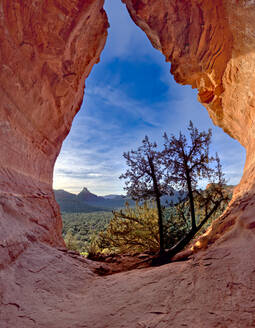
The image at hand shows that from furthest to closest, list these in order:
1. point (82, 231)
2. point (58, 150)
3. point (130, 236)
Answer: point (82, 231), point (130, 236), point (58, 150)

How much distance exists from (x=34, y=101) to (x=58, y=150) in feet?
9.01

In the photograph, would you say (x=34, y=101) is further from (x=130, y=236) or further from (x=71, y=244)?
(x=71, y=244)

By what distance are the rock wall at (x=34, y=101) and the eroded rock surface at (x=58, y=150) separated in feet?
0.12

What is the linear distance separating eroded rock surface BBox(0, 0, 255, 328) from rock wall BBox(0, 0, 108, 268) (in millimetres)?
35

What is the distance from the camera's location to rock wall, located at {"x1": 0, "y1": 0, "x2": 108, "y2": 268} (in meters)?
3.93

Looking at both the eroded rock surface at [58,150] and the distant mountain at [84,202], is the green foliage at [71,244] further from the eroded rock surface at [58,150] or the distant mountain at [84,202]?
the eroded rock surface at [58,150]

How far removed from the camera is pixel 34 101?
5652mm

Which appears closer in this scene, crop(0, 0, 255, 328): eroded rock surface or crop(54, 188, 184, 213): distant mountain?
crop(0, 0, 255, 328): eroded rock surface

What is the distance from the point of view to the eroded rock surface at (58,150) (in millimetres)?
1812

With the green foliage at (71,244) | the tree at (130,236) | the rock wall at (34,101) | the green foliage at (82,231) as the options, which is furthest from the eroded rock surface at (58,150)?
the green foliage at (71,244)

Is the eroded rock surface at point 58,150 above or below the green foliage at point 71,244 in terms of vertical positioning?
above

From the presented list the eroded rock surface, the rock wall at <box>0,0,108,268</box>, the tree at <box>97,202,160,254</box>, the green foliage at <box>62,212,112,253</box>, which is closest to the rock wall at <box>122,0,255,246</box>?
the eroded rock surface

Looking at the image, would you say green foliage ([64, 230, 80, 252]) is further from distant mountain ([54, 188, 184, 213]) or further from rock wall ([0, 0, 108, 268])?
rock wall ([0, 0, 108, 268])

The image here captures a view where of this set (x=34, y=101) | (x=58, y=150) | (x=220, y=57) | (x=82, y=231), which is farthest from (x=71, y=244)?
(x=220, y=57)
